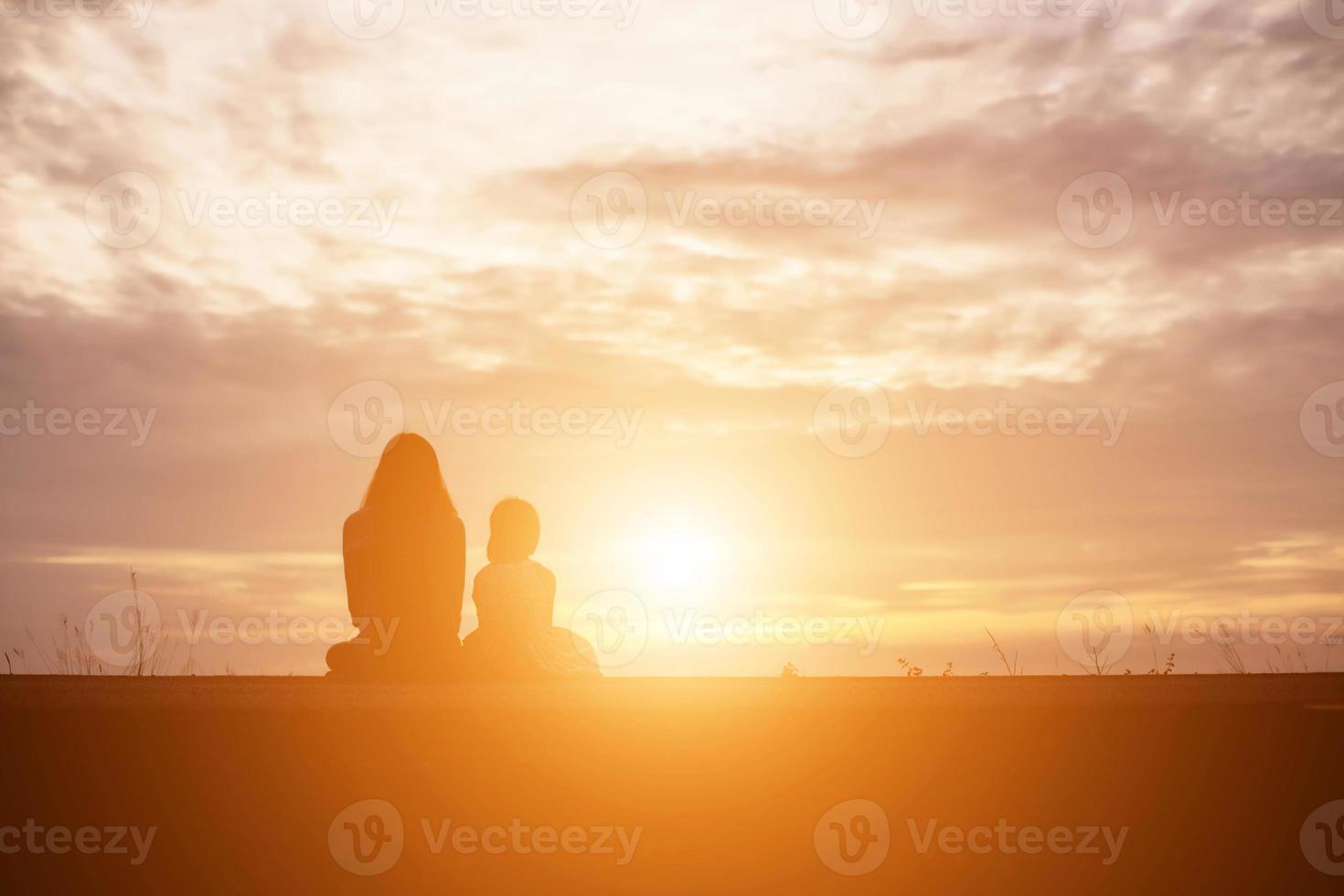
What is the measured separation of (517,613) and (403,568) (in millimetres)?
938

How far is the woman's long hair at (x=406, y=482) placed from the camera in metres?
10.2

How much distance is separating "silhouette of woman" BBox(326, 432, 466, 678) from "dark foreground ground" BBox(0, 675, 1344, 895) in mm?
2643

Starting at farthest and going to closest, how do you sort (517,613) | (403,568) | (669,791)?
(517,613) → (403,568) → (669,791)

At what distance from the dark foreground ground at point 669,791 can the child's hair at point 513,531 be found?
3.20m

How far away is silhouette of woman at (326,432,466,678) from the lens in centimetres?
1005

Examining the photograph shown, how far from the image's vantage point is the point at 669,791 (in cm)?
720

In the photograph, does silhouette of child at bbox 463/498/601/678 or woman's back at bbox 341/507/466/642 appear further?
silhouette of child at bbox 463/498/601/678

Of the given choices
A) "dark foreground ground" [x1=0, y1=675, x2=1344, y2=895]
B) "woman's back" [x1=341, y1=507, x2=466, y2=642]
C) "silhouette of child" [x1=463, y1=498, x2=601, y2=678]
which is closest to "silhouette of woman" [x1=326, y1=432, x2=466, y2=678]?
"woman's back" [x1=341, y1=507, x2=466, y2=642]

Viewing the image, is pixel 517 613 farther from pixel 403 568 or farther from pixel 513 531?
pixel 403 568

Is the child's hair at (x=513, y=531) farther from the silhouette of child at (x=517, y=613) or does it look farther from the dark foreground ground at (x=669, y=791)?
Answer: the dark foreground ground at (x=669, y=791)

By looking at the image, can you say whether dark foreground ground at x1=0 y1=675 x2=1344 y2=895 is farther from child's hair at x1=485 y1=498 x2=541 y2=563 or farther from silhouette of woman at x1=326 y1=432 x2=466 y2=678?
child's hair at x1=485 y1=498 x2=541 y2=563

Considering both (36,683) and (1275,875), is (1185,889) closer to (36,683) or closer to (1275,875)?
(1275,875)

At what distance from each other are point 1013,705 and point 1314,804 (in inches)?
65.1

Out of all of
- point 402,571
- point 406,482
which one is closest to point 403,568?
point 402,571
